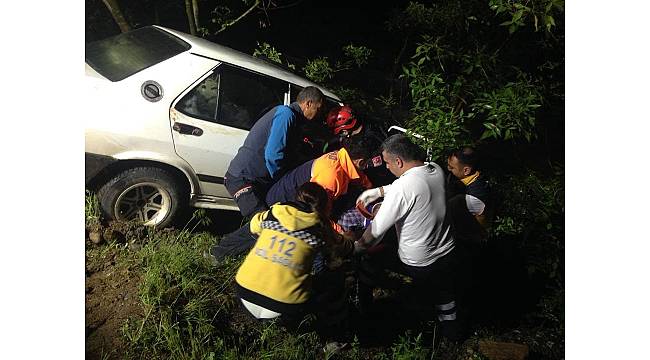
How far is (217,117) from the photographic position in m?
2.19

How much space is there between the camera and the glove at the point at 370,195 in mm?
2180

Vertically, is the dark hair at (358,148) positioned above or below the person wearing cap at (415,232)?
above

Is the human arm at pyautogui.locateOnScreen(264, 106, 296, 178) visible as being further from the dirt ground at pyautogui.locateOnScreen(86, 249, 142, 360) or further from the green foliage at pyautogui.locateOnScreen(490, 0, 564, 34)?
the green foliage at pyautogui.locateOnScreen(490, 0, 564, 34)

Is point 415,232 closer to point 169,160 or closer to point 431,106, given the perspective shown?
point 431,106

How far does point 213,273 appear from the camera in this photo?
2094mm

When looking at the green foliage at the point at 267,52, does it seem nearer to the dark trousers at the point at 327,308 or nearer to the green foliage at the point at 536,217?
the dark trousers at the point at 327,308

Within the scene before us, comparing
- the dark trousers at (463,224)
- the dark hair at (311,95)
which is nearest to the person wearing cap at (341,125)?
the dark hair at (311,95)

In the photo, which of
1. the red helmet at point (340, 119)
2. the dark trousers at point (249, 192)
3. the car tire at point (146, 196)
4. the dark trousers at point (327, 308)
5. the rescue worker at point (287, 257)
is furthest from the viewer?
the red helmet at point (340, 119)

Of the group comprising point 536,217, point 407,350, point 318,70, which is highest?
point 318,70

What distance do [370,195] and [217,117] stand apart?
79 centimetres

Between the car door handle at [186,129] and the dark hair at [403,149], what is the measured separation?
2.75 feet

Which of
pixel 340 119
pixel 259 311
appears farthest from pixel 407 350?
pixel 340 119
